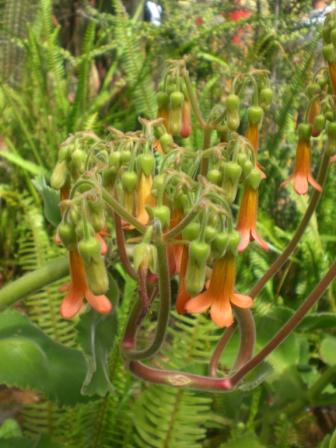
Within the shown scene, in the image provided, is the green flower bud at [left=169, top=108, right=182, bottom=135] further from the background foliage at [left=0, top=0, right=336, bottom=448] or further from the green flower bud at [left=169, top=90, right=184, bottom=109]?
the background foliage at [left=0, top=0, right=336, bottom=448]

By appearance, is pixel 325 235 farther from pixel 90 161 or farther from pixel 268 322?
pixel 90 161

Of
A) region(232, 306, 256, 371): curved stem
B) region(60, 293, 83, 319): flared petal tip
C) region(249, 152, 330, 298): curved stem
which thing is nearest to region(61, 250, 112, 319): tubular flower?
region(60, 293, 83, 319): flared petal tip

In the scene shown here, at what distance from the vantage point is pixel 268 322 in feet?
4.68

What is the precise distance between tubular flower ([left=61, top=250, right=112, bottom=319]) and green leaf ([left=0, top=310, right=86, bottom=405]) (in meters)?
0.19

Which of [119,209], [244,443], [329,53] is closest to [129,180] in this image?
[119,209]

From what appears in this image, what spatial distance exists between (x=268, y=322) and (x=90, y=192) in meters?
0.74

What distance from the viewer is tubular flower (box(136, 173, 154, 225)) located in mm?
915

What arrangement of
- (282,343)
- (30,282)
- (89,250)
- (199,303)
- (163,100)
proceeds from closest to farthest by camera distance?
(89,250) → (199,303) → (30,282) → (163,100) → (282,343)

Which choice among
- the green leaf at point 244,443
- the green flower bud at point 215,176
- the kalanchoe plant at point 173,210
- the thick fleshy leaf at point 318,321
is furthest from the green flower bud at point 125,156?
the thick fleshy leaf at point 318,321

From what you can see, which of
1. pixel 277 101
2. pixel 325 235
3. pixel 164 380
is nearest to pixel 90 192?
pixel 164 380

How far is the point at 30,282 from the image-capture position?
3.24 ft

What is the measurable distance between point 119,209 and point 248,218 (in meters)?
0.25

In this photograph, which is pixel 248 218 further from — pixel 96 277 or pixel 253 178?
pixel 96 277

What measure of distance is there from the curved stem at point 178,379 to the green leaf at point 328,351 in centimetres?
41
